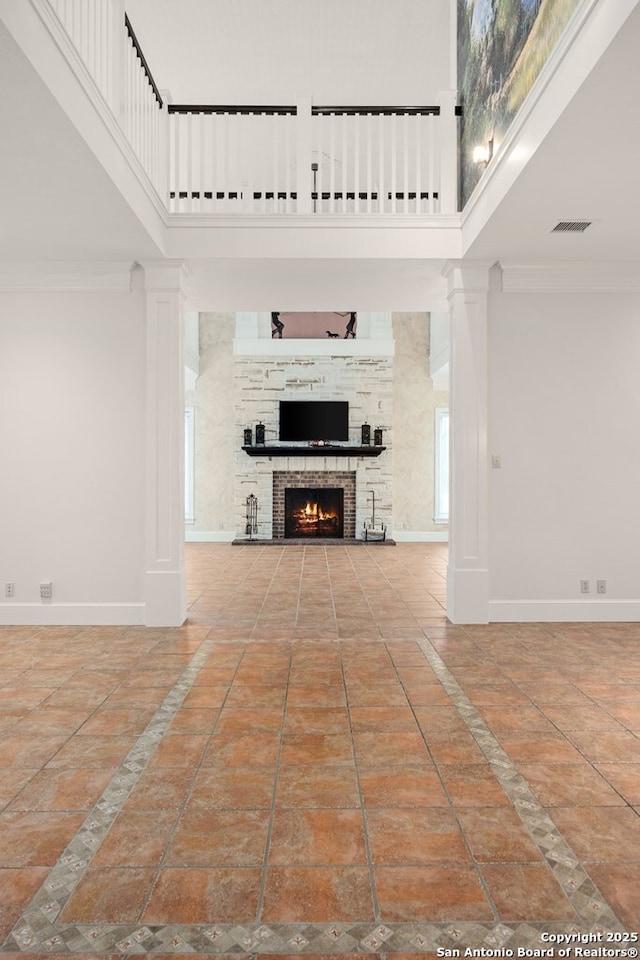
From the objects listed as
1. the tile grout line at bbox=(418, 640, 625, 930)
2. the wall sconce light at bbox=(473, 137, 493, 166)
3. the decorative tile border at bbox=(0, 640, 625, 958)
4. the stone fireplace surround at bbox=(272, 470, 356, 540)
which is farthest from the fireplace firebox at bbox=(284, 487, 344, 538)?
the decorative tile border at bbox=(0, 640, 625, 958)

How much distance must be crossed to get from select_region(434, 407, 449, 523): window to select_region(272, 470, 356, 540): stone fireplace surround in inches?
59.3

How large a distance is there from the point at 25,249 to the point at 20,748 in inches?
135

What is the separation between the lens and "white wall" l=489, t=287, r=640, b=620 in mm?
5051

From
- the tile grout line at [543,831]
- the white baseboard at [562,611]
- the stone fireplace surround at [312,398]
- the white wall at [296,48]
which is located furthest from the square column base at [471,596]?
the stone fireplace surround at [312,398]

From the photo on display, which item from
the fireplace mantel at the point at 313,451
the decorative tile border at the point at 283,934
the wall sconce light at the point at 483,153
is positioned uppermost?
the wall sconce light at the point at 483,153

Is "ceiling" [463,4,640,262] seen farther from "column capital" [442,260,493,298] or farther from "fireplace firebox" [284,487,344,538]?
"fireplace firebox" [284,487,344,538]

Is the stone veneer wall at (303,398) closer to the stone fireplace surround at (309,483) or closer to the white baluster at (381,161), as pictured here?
the stone fireplace surround at (309,483)

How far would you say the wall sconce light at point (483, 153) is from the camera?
13.5 feet

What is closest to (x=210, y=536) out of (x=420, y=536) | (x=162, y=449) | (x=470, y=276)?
(x=420, y=536)

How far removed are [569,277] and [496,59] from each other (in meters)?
1.70

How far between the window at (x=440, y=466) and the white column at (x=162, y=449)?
6.81 meters

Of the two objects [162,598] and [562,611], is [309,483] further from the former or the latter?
[562,611]

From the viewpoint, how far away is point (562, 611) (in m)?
5.05

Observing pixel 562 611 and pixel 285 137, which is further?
pixel 562 611
